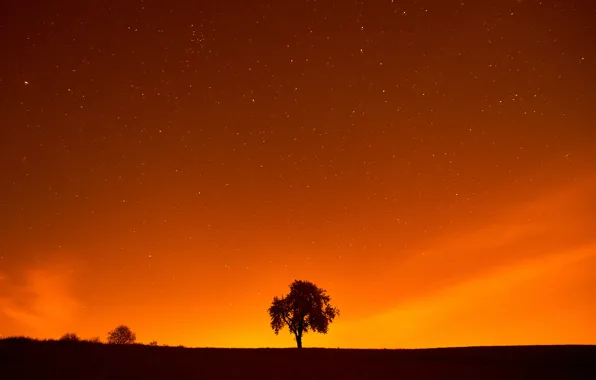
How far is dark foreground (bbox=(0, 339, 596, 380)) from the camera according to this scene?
18672 millimetres

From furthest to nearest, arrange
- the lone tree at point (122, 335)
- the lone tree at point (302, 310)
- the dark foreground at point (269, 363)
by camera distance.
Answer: the lone tree at point (122, 335)
the lone tree at point (302, 310)
the dark foreground at point (269, 363)

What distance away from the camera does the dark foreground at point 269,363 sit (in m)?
18.7

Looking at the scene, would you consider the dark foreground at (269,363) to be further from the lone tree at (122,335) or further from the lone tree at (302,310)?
the lone tree at (122,335)

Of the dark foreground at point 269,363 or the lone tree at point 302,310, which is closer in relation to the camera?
the dark foreground at point 269,363

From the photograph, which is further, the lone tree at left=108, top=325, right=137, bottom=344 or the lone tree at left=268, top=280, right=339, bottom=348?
the lone tree at left=108, top=325, right=137, bottom=344

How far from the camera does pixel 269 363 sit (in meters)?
24.5

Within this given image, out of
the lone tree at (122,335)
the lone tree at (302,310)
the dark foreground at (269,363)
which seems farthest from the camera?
the lone tree at (122,335)

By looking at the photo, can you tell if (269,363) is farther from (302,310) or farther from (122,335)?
(122,335)

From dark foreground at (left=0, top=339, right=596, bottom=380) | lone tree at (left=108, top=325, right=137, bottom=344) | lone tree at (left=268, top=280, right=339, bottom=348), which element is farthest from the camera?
lone tree at (left=108, top=325, right=137, bottom=344)

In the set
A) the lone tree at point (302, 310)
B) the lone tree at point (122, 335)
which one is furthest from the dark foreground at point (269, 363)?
the lone tree at point (122, 335)

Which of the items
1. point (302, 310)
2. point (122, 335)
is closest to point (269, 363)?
point (302, 310)

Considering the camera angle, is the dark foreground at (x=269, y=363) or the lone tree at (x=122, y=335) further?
the lone tree at (x=122, y=335)

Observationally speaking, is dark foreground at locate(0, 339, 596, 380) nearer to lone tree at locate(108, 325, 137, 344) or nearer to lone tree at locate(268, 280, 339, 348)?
lone tree at locate(268, 280, 339, 348)

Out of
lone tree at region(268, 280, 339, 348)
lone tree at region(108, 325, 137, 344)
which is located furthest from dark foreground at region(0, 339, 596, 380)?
lone tree at region(108, 325, 137, 344)
